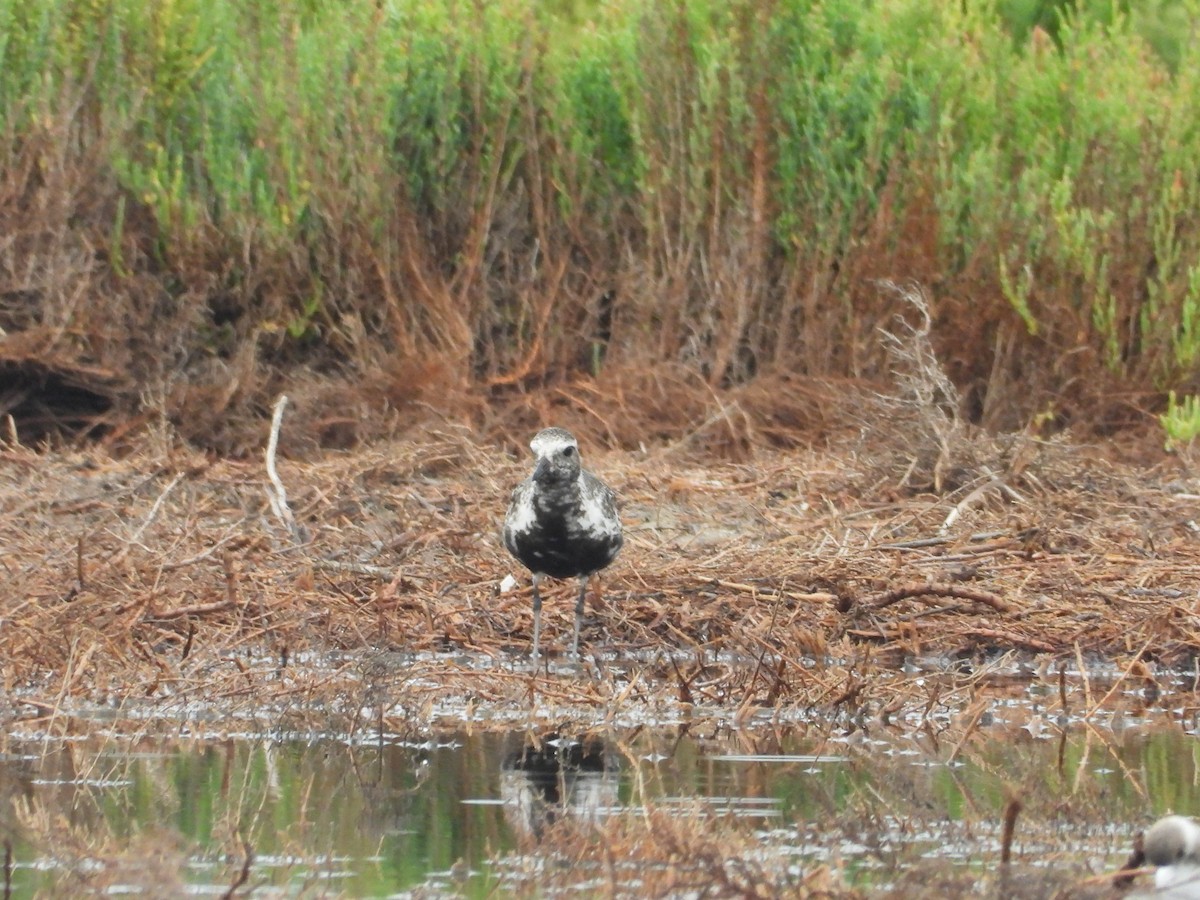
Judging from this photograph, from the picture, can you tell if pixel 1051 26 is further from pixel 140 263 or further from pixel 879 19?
pixel 140 263

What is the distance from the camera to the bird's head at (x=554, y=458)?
8.86 m

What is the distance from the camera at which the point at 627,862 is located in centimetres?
525

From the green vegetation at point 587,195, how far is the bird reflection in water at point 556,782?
260 inches

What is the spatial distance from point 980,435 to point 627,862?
7134 mm

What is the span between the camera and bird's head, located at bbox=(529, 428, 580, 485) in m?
8.86

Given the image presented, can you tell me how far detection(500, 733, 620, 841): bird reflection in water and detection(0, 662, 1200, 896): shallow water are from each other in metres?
0.01

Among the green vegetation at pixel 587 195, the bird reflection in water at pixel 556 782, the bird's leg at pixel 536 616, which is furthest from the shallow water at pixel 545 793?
the green vegetation at pixel 587 195

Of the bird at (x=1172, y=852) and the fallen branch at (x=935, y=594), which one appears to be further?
the fallen branch at (x=935, y=594)

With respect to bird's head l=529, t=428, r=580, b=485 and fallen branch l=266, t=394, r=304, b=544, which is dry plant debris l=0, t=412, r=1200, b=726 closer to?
fallen branch l=266, t=394, r=304, b=544

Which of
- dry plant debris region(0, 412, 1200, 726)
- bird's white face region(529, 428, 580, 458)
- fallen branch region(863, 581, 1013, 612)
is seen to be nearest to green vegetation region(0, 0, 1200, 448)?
dry plant debris region(0, 412, 1200, 726)

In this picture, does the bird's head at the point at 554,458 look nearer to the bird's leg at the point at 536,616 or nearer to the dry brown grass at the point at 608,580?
the bird's leg at the point at 536,616

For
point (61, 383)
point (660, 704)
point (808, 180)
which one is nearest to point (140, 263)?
point (61, 383)

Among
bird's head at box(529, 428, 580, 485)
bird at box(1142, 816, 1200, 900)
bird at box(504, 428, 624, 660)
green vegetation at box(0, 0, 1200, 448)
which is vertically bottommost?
bird at box(1142, 816, 1200, 900)

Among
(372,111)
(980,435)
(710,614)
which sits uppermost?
(372,111)
